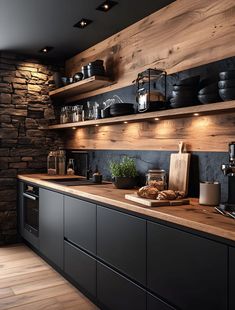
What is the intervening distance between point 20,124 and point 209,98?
288 cm

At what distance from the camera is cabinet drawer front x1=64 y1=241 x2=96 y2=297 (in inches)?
99.0

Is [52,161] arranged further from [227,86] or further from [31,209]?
[227,86]

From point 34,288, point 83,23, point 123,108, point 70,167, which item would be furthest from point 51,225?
point 83,23

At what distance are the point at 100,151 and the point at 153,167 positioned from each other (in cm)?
97

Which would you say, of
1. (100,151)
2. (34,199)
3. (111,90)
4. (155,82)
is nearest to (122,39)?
(111,90)

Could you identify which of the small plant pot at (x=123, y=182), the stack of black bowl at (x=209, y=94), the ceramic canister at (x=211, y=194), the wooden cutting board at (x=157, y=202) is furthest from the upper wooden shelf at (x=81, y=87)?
the ceramic canister at (x=211, y=194)

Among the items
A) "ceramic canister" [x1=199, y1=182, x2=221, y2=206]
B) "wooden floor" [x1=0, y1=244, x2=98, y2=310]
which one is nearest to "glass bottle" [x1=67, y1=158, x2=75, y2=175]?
"wooden floor" [x1=0, y1=244, x2=98, y2=310]

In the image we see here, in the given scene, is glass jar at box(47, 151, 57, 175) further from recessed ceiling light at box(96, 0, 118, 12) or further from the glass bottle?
recessed ceiling light at box(96, 0, 118, 12)

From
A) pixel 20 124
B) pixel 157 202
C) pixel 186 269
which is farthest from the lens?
pixel 20 124

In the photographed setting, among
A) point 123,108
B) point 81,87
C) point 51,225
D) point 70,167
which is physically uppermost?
point 81,87

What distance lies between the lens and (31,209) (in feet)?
12.4

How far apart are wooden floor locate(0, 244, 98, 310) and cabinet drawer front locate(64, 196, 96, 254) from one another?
17.8 inches

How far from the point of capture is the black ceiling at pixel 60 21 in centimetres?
274

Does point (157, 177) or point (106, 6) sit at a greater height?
point (106, 6)
